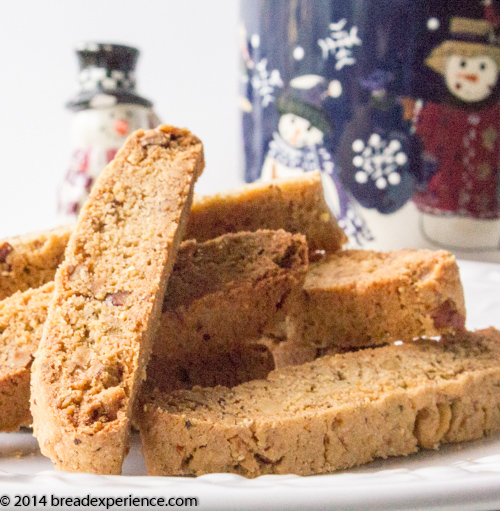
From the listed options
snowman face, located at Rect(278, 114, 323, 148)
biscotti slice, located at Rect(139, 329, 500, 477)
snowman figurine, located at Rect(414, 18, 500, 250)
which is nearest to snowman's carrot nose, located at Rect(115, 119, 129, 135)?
snowman face, located at Rect(278, 114, 323, 148)

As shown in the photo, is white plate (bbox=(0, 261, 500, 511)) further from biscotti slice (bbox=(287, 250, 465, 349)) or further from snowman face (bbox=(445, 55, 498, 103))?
snowman face (bbox=(445, 55, 498, 103))

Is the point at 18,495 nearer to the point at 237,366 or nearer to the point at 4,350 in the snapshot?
the point at 4,350

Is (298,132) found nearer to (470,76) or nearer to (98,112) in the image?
(470,76)

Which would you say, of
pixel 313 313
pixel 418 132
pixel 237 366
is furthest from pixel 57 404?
pixel 418 132

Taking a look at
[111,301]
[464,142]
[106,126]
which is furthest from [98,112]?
[111,301]

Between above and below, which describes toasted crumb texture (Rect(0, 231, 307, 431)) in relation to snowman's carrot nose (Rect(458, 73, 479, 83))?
Answer: below

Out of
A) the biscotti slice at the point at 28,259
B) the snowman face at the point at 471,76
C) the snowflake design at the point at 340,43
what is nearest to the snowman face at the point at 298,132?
the snowflake design at the point at 340,43
